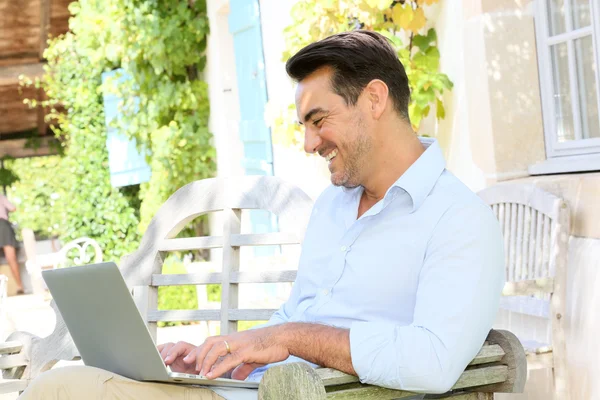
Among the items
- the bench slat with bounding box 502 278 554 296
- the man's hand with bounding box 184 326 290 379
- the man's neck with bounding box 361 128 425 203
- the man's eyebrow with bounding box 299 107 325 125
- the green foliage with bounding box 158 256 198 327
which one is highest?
the man's eyebrow with bounding box 299 107 325 125

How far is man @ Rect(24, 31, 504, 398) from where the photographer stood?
1.77 m

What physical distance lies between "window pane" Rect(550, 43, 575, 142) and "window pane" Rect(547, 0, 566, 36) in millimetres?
59

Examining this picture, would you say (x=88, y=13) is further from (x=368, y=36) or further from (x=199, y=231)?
(x=368, y=36)

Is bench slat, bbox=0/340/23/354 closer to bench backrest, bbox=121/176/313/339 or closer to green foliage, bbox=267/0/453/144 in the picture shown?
bench backrest, bbox=121/176/313/339

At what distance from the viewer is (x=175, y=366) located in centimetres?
218

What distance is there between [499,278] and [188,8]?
6836 millimetres

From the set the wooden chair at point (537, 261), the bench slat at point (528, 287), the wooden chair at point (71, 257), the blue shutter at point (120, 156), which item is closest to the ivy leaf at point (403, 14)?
the wooden chair at point (537, 261)

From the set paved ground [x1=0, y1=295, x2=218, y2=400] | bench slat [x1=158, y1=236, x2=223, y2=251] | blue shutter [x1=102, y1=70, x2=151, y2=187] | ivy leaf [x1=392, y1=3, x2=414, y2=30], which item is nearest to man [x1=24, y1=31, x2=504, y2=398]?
bench slat [x1=158, y1=236, x2=223, y2=251]

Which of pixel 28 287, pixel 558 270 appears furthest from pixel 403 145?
pixel 28 287

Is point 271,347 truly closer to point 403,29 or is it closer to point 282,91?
point 403,29

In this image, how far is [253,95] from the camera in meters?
6.67

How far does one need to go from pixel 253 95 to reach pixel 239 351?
4872mm

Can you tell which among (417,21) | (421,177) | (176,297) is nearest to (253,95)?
(176,297)

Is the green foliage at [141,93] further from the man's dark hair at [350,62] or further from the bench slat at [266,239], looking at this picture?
the man's dark hair at [350,62]
